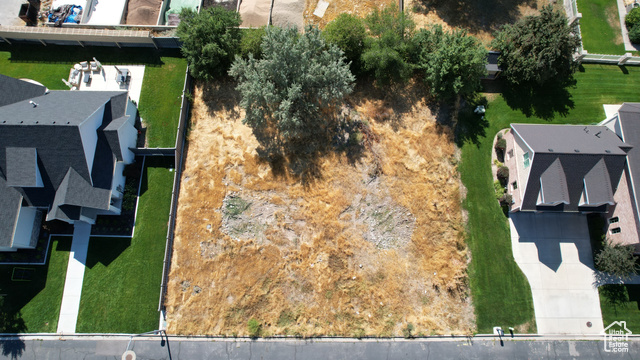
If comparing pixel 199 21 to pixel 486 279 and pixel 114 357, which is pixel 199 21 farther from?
pixel 486 279

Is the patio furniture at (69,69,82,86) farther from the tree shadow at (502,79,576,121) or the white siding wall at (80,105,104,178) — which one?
the tree shadow at (502,79,576,121)

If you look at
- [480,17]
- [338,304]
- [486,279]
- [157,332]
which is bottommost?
[157,332]

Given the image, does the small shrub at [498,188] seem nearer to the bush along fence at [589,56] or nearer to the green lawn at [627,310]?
the green lawn at [627,310]

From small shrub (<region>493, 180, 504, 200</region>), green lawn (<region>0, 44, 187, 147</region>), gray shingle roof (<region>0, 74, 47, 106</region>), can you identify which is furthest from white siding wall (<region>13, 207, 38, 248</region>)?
small shrub (<region>493, 180, 504, 200</region>)

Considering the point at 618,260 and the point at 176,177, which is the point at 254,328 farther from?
the point at 618,260

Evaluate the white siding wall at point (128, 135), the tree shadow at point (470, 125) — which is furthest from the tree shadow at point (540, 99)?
the white siding wall at point (128, 135)

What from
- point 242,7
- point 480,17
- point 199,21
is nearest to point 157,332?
point 199,21
